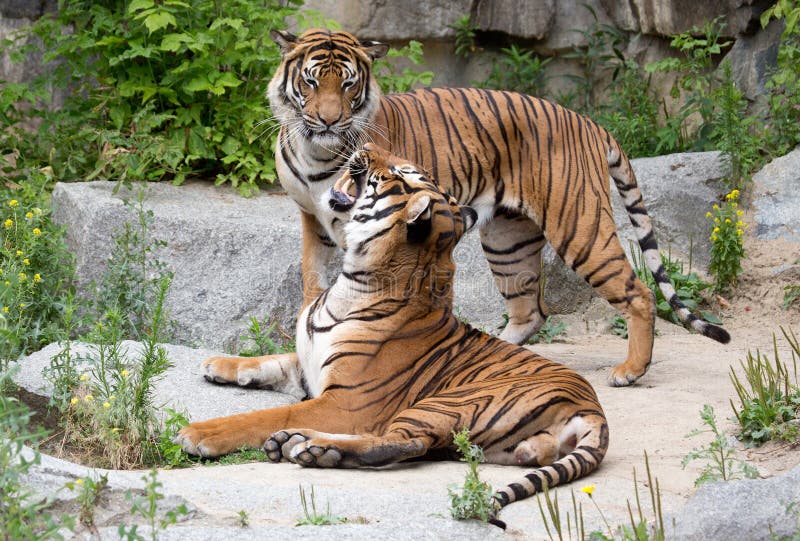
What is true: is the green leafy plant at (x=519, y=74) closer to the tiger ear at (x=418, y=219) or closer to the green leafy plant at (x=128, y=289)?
the green leafy plant at (x=128, y=289)

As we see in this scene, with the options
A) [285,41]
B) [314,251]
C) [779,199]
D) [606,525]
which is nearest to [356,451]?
[606,525]

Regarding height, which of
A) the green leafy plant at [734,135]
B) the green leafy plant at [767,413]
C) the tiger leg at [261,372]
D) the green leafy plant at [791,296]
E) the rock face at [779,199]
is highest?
the green leafy plant at [734,135]

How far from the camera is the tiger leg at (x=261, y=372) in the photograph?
469cm

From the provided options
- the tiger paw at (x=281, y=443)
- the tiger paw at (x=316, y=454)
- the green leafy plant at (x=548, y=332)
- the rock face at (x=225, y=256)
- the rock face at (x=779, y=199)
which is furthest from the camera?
the rock face at (x=779, y=199)

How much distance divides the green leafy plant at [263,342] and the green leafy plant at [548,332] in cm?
160

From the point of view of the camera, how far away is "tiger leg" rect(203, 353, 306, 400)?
4.69m

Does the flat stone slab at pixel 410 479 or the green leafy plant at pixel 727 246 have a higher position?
the green leafy plant at pixel 727 246

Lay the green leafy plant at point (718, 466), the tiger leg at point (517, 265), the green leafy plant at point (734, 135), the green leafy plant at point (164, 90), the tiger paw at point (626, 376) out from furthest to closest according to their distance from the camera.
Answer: the green leafy plant at point (734, 135)
the green leafy plant at point (164, 90)
the tiger leg at point (517, 265)
the tiger paw at point (626, 376)
the green leafy plant at point (718, 466)

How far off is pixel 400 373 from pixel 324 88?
160cm

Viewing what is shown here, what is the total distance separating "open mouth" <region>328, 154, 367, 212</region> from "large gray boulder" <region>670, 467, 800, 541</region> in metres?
2.05

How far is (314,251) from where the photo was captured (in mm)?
5363

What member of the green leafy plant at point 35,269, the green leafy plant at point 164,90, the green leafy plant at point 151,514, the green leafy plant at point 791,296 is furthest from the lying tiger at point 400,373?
the green leafy plant at point 791,296

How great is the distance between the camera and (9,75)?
8594 mm

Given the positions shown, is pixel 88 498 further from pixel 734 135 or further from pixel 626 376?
pixel 734 135
